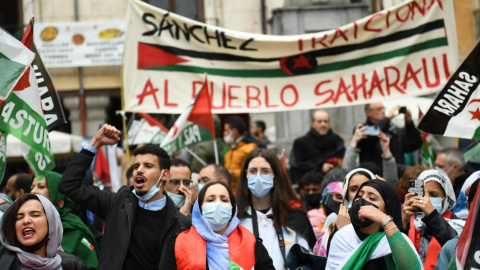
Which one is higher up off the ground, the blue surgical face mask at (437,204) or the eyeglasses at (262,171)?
the eyeglasses at (262,171)

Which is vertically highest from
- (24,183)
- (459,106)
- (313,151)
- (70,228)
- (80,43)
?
(80,43)

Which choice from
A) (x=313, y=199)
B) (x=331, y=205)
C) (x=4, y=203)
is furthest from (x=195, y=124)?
(x=4, y=203)

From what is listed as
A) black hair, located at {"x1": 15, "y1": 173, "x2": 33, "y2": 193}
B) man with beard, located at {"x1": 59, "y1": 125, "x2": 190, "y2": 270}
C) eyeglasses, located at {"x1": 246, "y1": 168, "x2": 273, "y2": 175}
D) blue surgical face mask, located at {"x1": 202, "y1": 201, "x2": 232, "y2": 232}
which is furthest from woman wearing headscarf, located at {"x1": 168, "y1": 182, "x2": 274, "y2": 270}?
black hair, located at {"x1": 15, "y1": 173, "x2": 33, "y2": 193}

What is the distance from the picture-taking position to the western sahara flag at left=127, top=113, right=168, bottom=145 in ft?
39.4

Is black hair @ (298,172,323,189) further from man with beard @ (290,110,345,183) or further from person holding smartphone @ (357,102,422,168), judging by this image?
man with beard @ (290,110,345,183)

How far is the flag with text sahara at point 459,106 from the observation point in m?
6.80

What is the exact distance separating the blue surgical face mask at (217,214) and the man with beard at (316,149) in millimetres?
4692

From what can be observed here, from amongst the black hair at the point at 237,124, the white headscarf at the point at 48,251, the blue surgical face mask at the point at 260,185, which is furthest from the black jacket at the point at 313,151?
the white headscarf at the point at 48,251

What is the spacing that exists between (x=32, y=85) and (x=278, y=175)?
75.4 inches

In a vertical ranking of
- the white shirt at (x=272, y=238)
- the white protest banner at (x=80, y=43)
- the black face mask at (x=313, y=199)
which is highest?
the white protest banner at (x=80, y=43)

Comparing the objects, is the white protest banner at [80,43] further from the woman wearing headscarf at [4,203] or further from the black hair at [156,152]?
the black hair at [156,152]

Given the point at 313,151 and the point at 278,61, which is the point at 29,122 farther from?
the point at 313,151

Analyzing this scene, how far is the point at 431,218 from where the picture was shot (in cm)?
679

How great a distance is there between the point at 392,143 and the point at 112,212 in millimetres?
4975
